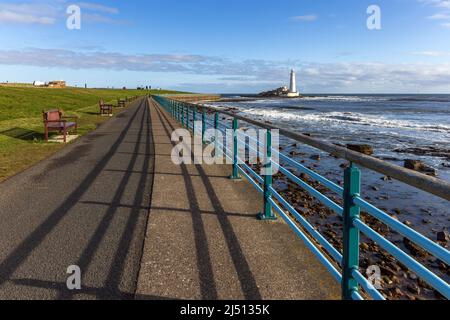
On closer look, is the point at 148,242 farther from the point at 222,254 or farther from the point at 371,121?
the point at 371,121

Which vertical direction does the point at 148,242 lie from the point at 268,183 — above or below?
below

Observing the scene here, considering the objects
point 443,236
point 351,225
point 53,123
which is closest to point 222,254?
point 351,225

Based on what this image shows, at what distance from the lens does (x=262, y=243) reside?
13.4 ft

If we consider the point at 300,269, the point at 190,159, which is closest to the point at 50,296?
the point at 300,269

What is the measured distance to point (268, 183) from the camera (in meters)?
4.72

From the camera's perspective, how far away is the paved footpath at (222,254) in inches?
124

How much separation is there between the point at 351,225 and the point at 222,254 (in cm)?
157

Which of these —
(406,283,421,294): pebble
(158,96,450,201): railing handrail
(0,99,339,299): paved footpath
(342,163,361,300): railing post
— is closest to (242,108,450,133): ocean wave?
(406,283,421,294): pebble

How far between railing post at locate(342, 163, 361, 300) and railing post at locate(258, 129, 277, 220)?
1984 millimetres

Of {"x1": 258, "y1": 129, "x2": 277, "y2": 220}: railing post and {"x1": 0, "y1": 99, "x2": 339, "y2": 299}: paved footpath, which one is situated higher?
{"x1": 258, "y1": 129, "x2": 277, "y2": 220}: railing post

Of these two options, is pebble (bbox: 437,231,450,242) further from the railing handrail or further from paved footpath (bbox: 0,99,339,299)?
the railing handrail

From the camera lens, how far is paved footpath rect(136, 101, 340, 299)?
3145 mm
